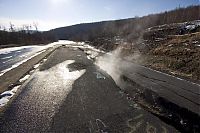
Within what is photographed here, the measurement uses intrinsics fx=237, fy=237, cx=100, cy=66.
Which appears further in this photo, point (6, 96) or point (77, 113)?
point (6, 96)

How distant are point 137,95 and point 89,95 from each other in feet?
6.20

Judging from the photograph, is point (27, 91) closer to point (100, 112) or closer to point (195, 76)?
point (100, 112)

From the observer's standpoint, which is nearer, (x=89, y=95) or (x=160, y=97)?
(x=160, y=97)

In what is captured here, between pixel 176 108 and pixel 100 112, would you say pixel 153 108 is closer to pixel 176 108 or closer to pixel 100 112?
pixel 176 108

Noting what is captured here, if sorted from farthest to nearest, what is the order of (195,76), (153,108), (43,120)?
(195,76), (153,108), (43,120)

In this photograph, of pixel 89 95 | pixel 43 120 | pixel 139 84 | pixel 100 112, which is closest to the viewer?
pixel 43 120

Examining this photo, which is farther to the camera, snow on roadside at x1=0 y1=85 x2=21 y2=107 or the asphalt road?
snow on roadside at x1=0 y1=85 x2=21 y2=107

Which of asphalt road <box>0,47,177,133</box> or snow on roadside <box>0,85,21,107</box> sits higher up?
asphalt road <box>0,47,177,133</box>

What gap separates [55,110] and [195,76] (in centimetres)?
837

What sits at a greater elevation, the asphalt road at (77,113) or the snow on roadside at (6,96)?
the asphalt road at (77,113)

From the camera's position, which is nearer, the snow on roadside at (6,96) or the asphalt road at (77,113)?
the asphalt road at (77,113)

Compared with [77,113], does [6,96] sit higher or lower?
lower

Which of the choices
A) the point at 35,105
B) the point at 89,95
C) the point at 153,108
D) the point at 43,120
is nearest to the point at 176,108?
the point at 153,108

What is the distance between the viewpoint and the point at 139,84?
1104 centimetres
